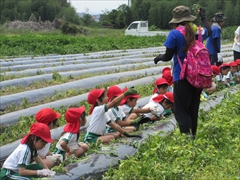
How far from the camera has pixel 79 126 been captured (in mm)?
4707

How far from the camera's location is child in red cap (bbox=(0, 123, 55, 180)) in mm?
3898

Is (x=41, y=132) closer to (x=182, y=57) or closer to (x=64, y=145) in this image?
(x=64, y=145)

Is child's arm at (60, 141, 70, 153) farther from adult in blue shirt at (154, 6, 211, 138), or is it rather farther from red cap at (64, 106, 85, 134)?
adult in blue shirt at (154, 6, 211, 138)

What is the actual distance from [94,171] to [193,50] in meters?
1.63

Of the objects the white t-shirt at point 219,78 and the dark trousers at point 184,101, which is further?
the white t-shirt at point 219,78

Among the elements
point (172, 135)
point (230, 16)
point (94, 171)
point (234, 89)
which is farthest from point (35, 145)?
point (230, 16)

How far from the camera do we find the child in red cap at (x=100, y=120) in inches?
192

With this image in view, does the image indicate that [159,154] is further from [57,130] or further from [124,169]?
[57,130]

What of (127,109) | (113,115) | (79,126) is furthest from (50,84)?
(79,126)

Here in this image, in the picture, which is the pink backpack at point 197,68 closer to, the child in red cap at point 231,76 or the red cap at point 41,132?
the red cap at point 41,132

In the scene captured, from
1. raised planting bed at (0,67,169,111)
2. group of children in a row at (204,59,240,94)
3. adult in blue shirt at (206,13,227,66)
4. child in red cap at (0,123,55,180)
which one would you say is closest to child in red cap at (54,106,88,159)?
child in red cap at (0,123,55,180)

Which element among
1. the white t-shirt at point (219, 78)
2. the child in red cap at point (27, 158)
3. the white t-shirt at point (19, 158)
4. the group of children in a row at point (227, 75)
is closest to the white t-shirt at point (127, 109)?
the child in red cap at point (27, 158)

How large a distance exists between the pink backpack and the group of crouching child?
68 cm

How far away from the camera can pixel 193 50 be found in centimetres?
423
